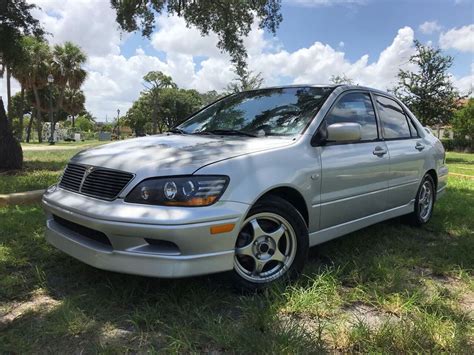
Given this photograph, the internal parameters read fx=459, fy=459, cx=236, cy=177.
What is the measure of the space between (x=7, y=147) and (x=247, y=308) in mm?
8672

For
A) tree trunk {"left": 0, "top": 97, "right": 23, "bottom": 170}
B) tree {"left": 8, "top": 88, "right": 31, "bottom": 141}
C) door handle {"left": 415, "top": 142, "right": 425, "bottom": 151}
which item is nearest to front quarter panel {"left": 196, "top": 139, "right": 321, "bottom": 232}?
door handle {"left": 415, "top": 142, "right": 425, "bottom": 151}

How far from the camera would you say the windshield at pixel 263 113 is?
12.9 ft

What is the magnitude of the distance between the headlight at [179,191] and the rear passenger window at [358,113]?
1502mm

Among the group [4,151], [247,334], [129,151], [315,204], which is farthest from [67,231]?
[4,151]

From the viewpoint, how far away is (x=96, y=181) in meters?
3.23

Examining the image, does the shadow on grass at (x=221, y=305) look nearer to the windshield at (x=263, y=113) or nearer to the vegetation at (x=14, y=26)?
the windshield at (x=263, y=113)

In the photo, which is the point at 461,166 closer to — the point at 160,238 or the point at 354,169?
the point at 354,169

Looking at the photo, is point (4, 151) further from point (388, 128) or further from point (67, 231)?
point (388, 128)

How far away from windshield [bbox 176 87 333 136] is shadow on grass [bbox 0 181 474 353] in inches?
48.5

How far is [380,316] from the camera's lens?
2.99m

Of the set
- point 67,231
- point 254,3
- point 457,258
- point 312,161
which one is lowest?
point 457,258

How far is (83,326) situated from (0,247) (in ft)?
6.43

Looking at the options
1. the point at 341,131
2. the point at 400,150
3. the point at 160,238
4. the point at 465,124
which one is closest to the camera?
the point at 160,238

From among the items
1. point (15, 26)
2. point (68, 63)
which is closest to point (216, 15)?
point (15, 26)
